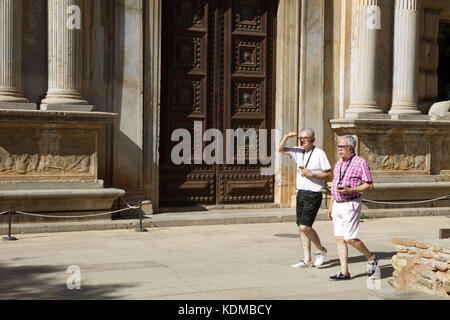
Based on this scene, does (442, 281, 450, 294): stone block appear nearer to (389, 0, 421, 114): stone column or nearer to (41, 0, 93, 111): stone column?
(41, 0, 93, 111): stone column

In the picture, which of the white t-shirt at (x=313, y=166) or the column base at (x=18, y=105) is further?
the column base at (x=18, y=105)

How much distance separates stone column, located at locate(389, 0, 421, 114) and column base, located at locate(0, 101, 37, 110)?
7.87 m

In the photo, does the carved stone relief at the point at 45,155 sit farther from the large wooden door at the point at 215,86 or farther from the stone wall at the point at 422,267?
the stone wall at the point at 422,267

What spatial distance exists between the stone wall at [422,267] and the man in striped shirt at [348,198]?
1.78 feet

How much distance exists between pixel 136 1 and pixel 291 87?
3829 millimetres

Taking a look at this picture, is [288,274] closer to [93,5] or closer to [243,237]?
[243,237]

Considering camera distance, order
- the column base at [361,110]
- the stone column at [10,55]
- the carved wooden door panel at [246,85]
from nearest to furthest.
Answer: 1. the stone column at [10,55]
2. the carved wooden door panel at [246,85]
3. the column base at [361,110]

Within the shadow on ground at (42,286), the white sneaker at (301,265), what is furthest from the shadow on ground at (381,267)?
the shadow on ground at (42,286)

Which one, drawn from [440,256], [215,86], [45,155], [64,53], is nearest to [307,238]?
[440,256]

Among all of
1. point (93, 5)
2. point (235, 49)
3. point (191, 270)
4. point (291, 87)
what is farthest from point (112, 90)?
point (191, 270)

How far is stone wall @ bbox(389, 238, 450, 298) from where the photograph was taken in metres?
7.93

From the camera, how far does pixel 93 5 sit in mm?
14633

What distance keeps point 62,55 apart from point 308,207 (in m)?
6.20

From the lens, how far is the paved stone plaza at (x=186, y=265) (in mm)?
8164
